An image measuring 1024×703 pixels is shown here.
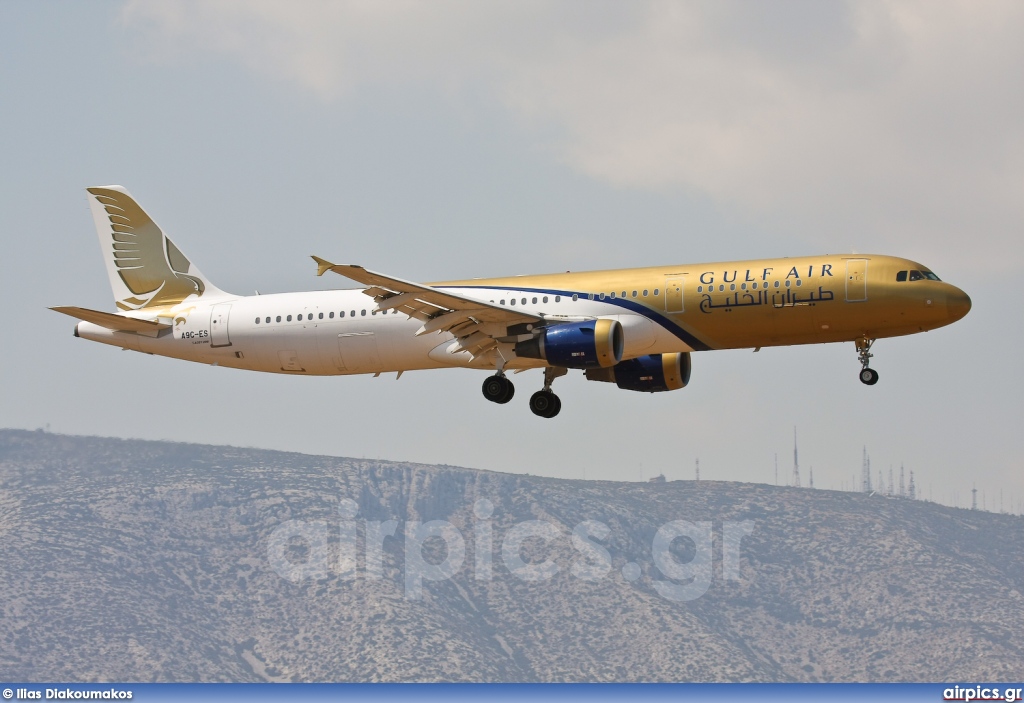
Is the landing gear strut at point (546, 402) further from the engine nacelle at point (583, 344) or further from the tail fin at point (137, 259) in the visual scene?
the tail fin at point (137, 259)

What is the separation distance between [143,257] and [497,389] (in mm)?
19352

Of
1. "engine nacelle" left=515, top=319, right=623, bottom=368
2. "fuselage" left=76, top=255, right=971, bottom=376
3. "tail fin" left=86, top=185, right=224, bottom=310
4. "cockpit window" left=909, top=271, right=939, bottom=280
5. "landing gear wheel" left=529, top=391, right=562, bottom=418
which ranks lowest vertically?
"landing gear wheel" left=529, top=391, right=562, bottom=418

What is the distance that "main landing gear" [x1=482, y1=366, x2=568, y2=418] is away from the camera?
55.8m

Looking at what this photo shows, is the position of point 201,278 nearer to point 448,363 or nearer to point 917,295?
point 448,363

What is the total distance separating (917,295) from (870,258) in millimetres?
2109

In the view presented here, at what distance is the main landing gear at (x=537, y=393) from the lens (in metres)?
55.8

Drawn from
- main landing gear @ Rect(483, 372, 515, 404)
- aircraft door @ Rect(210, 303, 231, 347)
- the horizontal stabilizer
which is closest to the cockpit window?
main landing gear @ Rect(483, 372, 515, 404)

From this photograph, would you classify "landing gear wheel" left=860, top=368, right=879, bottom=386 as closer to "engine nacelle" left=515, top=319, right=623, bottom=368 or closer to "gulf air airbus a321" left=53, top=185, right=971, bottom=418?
"gulf air airbus a321" left=53, top=185, right=971, bottom=418

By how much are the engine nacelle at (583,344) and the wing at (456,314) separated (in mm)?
1104

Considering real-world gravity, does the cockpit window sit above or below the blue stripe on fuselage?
above

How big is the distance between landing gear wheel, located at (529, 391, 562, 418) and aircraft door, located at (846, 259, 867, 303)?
1221cm

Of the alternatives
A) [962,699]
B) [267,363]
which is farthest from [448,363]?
[962,699]

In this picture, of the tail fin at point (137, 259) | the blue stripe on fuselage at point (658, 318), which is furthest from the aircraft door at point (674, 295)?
the tail fin at point (137, 259)

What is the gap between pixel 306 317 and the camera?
2279 inches
